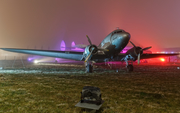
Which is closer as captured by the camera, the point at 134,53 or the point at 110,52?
the point at 134,53

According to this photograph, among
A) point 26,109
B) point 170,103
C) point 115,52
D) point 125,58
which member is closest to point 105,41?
point 115,52

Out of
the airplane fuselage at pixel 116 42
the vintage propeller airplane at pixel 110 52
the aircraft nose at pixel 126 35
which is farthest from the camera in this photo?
the vintage propeller airplane at pixel 110 52

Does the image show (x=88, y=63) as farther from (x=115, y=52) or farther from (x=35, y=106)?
(x=35, y=106)

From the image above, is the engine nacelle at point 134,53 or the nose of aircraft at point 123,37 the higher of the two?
the nose of aircraft at point 123,37

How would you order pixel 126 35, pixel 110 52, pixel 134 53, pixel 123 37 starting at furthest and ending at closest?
pixel 110 52, pixel 134 53, pixel 123 37, pixel 126 35

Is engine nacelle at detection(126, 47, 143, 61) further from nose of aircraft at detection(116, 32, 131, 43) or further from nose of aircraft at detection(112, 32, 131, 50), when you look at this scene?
nose of aircraft at detection(116, 32, 131, 43)

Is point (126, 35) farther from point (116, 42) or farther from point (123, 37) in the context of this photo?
point (116, 42)

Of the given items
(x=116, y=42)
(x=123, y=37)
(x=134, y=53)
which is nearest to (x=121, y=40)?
(x=123, y=37)

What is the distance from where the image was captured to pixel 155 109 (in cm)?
480

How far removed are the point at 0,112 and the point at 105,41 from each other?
16102 mm

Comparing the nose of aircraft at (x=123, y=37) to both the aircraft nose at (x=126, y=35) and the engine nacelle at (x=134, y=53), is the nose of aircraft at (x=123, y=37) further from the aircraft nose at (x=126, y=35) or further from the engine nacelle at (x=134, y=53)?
the engine nacelle at (x=134, y=53)

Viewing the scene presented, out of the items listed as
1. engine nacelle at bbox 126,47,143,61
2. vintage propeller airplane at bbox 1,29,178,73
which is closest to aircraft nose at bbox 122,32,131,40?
vintage propeller airplane at bbox 1,29,178,73

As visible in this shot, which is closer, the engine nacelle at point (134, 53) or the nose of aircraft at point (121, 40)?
the nose of aircraft at point (121, 40)

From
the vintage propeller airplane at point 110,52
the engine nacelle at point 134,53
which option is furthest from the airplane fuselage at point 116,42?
the engine nacelle at point 134,53
